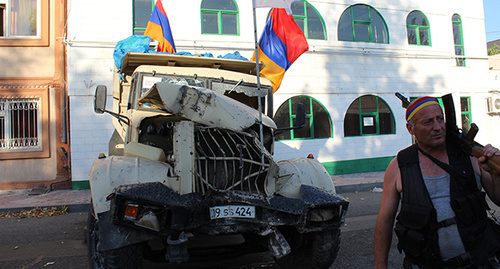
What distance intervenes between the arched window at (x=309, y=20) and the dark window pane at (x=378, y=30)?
2.24 m

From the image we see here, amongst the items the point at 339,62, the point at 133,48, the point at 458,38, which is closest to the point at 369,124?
the point at 339,62

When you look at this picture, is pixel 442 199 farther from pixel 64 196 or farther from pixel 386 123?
pixel 386 123

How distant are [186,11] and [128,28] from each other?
191 centimetres

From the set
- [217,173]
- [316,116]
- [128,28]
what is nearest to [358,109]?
[316,116]

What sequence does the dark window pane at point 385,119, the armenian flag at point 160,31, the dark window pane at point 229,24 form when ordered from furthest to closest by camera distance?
the dark window pane at point 385,119 < the dark window pane at point 229,24 < the armenian flag at point 160,31

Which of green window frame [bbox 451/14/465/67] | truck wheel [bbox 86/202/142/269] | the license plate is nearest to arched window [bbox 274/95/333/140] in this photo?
green window frame [bbox 451/14/465/67]

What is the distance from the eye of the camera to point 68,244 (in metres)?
4.88

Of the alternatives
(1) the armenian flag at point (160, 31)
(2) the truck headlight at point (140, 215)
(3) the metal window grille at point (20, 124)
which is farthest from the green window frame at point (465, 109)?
(3) the metal window grille at point (20, 124)

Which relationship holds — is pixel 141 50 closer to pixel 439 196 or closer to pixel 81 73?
pixel 439 196

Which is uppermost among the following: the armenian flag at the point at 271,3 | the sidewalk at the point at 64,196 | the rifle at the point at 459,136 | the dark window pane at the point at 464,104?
the armenian flag at the point at 271,3

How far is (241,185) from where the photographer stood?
3.08m

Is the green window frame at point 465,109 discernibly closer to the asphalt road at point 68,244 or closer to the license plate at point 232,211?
the asphalt road at point 68,244

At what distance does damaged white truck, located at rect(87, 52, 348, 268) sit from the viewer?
2547 millimetres

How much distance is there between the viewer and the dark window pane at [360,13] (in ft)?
40.7
